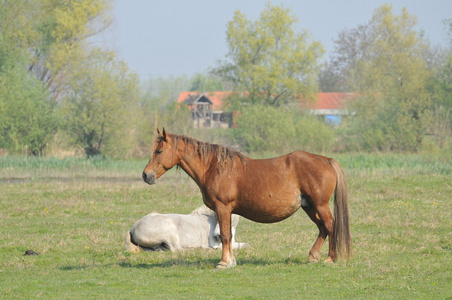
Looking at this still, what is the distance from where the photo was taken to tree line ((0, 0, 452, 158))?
36.9 metres

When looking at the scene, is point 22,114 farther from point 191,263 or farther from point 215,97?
point 215,97

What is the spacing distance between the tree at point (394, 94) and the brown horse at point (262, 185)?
30019 mm

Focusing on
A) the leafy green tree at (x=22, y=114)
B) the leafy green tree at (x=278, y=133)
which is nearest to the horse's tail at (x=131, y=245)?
the leafy green tree at (x=22, y=114)

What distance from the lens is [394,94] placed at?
42.6 m

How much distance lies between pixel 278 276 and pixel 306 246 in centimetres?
267

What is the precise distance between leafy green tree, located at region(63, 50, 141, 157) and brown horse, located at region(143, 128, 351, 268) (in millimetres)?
28993

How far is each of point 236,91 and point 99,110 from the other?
17.1 metres

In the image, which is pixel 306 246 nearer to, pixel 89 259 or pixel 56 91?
pixel 89 259

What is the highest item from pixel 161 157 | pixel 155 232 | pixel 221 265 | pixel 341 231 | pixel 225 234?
pixel 161 157

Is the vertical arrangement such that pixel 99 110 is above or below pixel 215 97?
below

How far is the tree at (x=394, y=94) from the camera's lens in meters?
39.2

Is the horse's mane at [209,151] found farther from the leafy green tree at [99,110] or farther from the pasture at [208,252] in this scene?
the leafy green tree at [99,110]

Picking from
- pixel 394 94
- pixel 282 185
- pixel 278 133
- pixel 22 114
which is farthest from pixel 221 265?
pixel 394 94

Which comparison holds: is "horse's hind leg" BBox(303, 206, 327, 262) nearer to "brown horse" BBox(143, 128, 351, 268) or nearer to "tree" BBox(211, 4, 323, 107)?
"brown horse" BBox(143, 128, 351, 268)
